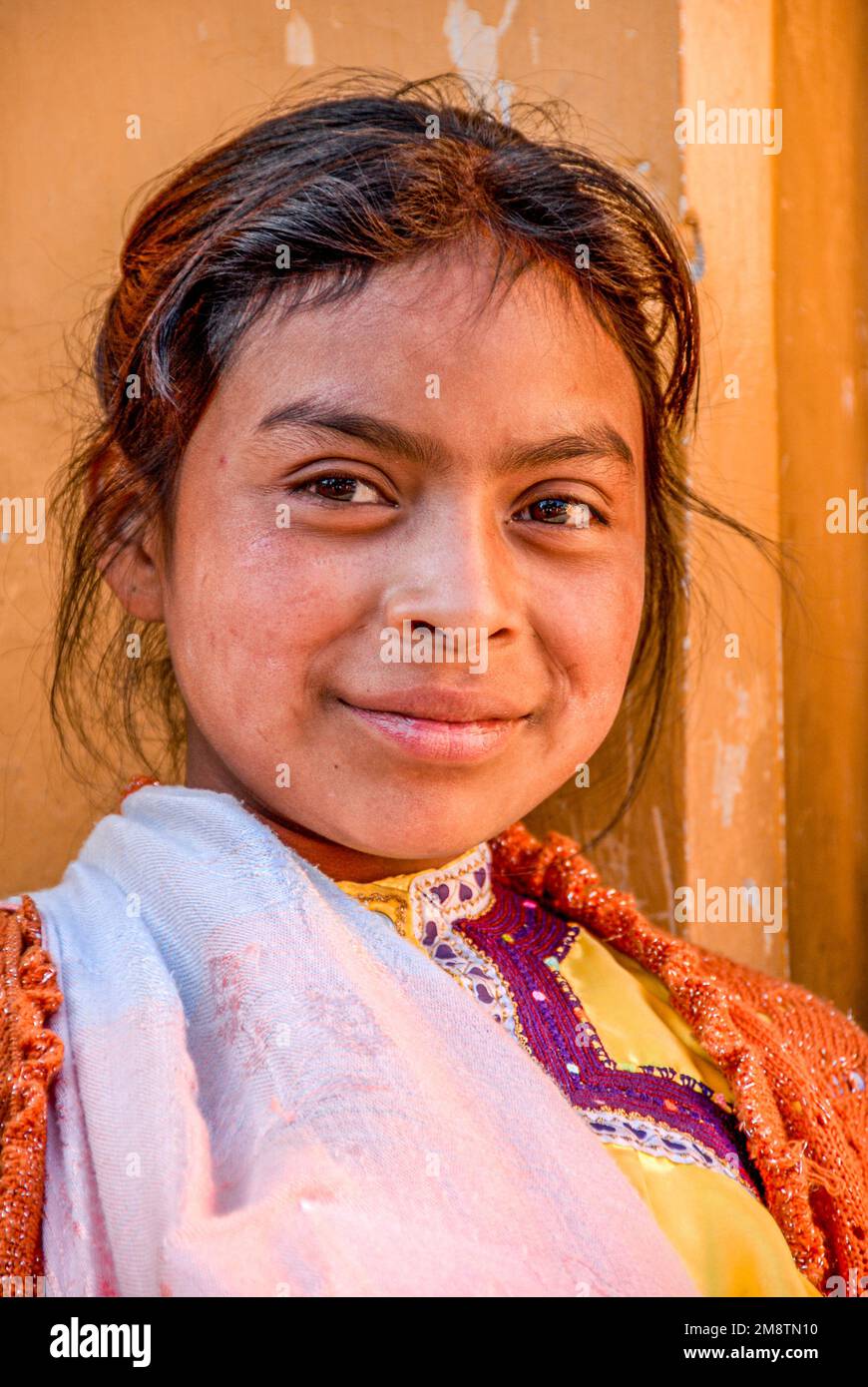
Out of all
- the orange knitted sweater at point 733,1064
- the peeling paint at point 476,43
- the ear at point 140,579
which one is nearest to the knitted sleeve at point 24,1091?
the orange knitted sweater at point 733,1064

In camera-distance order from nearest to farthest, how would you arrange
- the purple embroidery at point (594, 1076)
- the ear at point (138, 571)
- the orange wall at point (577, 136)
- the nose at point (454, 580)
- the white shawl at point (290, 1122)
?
the white shawl at point (290, 1122)
the nose at point (454, 580)
the purple embroidery at point (594, 1076)
the ear at point (138, 571)
the orange wall at point (577, 136)

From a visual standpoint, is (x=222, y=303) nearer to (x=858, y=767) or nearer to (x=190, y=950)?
(x=190, y=950)

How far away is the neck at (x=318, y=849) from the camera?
1320 mm

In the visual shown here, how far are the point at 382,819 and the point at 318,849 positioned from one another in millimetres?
136

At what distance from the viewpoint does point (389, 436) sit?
3.87ft

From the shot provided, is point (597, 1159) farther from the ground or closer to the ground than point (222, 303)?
closer to the ground

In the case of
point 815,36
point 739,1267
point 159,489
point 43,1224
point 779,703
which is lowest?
point 739,1267

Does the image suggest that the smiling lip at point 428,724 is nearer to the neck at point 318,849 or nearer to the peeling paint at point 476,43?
the neck at point 318,849

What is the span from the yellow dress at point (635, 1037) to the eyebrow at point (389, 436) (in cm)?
41

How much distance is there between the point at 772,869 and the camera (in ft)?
6.31

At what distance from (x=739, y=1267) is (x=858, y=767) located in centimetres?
105

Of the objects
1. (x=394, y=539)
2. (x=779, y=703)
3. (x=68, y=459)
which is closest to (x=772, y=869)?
(x=779, y=703)
